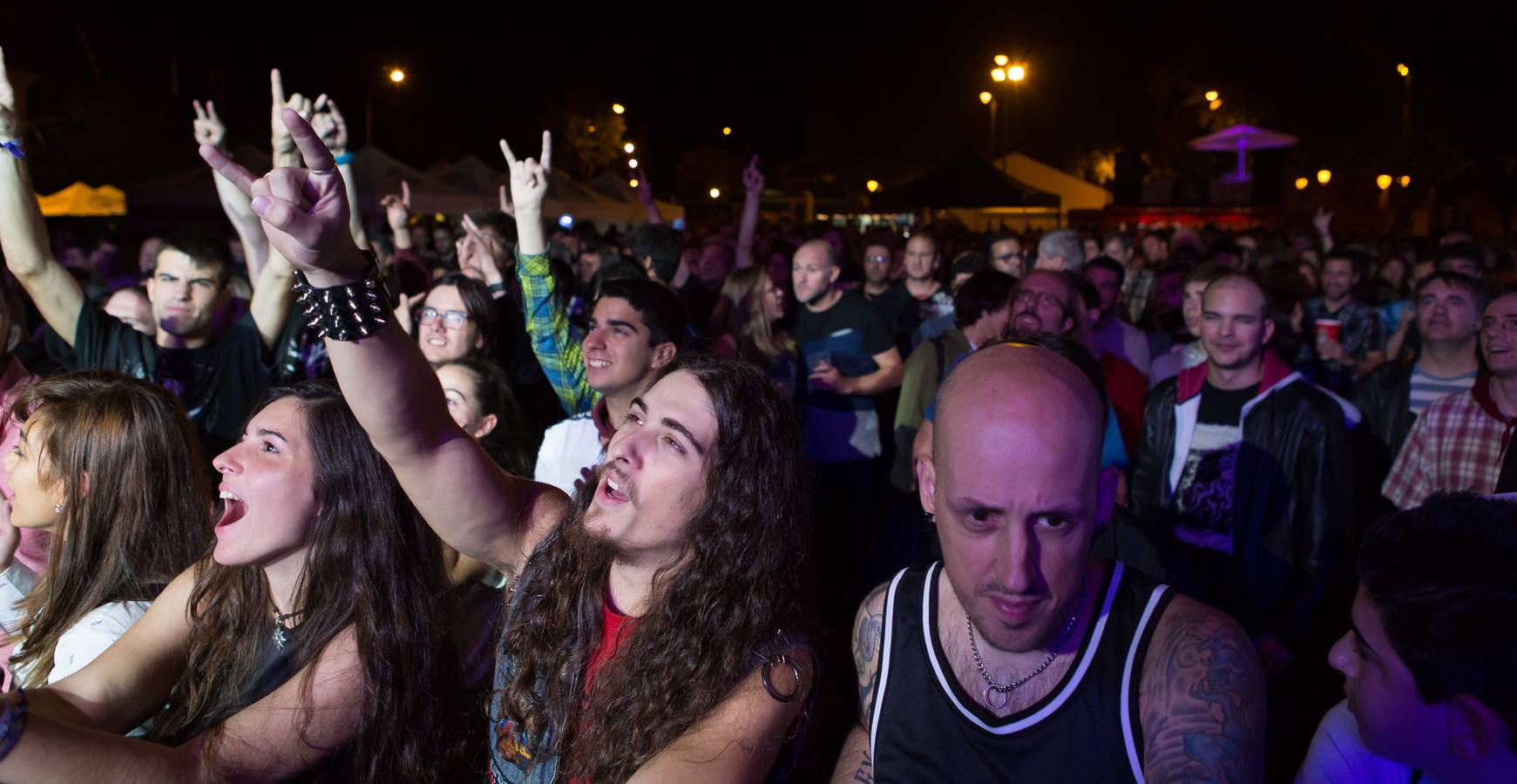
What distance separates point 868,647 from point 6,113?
3.99 metres

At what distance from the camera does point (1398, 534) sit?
1.74 meters

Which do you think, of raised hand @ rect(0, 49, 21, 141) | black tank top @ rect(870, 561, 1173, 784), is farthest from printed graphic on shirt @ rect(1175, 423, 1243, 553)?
raised hand @ rect(0, 49, 21, 141)

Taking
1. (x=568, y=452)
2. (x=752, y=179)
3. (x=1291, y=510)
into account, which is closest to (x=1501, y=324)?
(x=1291, y=510)

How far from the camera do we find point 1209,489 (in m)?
4.20

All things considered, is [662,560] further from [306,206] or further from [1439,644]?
[1439,644]

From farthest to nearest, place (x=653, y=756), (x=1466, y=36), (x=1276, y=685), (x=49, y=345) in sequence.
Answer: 1. (x=1466, y=36)
2. (x=49, y=345)
3. (x=1276, y=685)
4. (x=653, y=756)

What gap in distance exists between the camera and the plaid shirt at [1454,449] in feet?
13.9

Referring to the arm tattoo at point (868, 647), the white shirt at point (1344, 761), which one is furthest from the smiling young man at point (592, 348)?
the white shirt at point (1344, 761)

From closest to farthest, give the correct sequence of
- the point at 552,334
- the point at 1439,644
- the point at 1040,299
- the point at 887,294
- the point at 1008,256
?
1. the point at 1439,644
2. the point at 1040,299
3. the point at 552,334
4. the point at 1008,256
5. the point at 887,294

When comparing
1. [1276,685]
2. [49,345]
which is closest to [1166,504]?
[1276,685]

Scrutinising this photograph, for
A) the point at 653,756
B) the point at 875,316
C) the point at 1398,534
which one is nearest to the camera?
the point at 1398,534

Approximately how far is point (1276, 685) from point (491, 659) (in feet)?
8.80

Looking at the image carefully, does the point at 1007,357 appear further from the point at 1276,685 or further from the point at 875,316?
the point at 875,316

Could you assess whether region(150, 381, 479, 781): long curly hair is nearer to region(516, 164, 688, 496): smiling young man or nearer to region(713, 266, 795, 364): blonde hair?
region(516, 164, 688, 496): smiling young man
